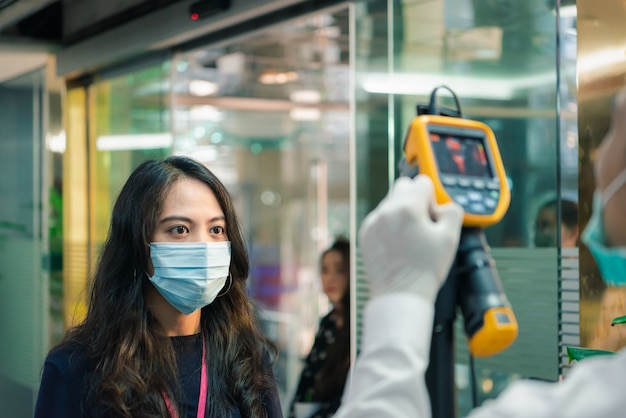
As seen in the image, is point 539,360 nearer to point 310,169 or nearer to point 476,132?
point 476,132

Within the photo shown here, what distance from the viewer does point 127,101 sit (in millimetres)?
6949

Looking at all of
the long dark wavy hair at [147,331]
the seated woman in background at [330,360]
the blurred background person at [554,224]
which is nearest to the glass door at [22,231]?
the seated woman in background at [330,360]

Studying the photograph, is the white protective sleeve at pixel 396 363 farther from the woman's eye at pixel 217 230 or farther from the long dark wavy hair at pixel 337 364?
the long dark wavy hair at pixel 337 364

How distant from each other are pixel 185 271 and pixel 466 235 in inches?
57.0

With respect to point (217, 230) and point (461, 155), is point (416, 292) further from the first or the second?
point (217, 230)

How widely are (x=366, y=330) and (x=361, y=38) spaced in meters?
3.51

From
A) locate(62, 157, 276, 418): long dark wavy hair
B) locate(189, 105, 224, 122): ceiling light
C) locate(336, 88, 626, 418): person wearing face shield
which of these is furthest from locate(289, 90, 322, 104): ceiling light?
locate(336, 88, 626, 418): person wearing face shield

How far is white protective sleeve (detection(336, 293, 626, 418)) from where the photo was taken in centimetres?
113

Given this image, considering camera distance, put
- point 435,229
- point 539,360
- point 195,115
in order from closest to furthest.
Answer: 1. point 435,229
2. point 539,360
3. point 195,115

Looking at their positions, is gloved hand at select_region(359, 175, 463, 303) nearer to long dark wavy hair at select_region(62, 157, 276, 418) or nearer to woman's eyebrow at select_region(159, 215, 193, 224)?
long dark wavy hair at select_region(62, 157, 276, 418)

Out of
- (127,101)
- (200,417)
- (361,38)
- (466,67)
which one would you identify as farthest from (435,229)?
(127,101)

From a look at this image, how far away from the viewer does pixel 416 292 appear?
1166mm

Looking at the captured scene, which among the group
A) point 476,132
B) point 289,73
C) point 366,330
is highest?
point 289,73

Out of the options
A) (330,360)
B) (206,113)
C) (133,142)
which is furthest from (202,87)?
(330,360)
